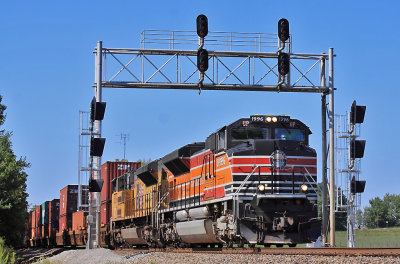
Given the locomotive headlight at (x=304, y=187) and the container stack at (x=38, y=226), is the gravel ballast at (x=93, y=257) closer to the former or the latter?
the locomotive headlight at (x=304, y=187)

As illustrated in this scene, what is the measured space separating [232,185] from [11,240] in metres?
22.0

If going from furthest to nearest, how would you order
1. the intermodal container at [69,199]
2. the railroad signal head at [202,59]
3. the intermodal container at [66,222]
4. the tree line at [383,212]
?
the tree line at [383,212] → the intermodal container at [66,222] → the intermodal container at [69,199] → the railroad signal head at [202,59]

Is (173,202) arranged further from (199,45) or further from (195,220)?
(199,45)

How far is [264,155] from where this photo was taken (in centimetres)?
1805

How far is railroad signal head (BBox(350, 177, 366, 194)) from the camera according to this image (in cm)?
2520

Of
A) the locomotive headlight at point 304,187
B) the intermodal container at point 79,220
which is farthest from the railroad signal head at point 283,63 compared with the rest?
the intermodal container at point 79,220

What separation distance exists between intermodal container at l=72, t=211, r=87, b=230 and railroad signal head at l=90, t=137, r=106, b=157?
1194 centimetres

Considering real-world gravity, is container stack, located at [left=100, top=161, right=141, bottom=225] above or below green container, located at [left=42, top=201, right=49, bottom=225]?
above

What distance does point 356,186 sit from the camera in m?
25.3

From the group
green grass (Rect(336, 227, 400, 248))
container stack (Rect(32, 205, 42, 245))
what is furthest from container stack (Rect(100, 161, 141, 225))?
container stack (Rect(32, 205, 42, 245))

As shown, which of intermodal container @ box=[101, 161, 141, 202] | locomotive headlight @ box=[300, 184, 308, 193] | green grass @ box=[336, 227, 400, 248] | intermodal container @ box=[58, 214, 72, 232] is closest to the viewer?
locomotive headlight @ box=[300, 184, 308, 193]

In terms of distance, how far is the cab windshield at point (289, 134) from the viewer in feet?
60.6

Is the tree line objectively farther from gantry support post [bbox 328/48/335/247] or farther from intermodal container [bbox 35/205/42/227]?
gantry support post [bbox 328/48/335/247]

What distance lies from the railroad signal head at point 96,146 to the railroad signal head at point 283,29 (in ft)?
27.0
